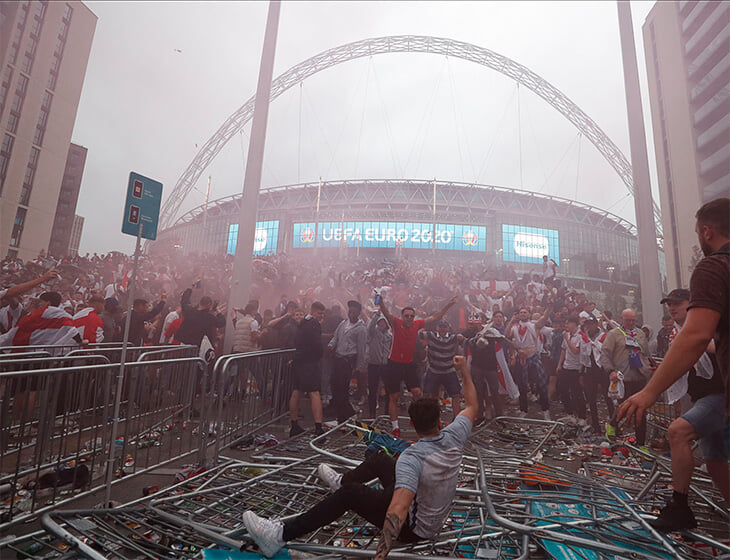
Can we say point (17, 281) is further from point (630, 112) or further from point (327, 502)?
point (630, 112)

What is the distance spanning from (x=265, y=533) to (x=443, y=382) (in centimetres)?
462

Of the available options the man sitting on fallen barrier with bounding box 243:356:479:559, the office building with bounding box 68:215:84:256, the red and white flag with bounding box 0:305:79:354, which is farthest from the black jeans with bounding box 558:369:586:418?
the office building with bounding box 68:215:84:256

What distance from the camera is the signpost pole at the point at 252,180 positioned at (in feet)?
33.2

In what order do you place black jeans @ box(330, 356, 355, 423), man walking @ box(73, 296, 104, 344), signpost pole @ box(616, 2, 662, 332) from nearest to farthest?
man walking @ box(73, 296, 104, 344) → black jeans @ box(330, 356, 355, 423) → signpost pole @ box(616, 2, 662, 332)

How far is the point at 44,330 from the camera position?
618 centimetres

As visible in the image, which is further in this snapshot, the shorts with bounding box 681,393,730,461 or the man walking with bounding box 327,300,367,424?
the man walking with bounding box 327,300,367,424

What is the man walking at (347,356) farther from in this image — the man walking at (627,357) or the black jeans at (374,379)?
the man walking at (627,357)

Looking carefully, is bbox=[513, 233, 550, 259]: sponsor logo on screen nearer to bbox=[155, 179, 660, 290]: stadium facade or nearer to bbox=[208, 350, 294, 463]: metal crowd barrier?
bbox=[155, 179, 660, 290]: stadium facade

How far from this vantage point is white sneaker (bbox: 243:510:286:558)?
2.56 meters

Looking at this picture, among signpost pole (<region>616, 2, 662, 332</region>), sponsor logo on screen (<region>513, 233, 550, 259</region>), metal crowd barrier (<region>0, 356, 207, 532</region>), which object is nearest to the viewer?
metal crowd barrier (<region>0, 356, 207, 532</region>)

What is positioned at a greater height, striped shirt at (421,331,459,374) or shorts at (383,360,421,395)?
striped shirt at (421,331,459,374)

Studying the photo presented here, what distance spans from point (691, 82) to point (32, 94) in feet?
201

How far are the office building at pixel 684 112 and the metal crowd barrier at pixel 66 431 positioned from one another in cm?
4349

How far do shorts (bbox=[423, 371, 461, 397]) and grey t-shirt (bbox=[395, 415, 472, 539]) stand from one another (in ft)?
13.8
